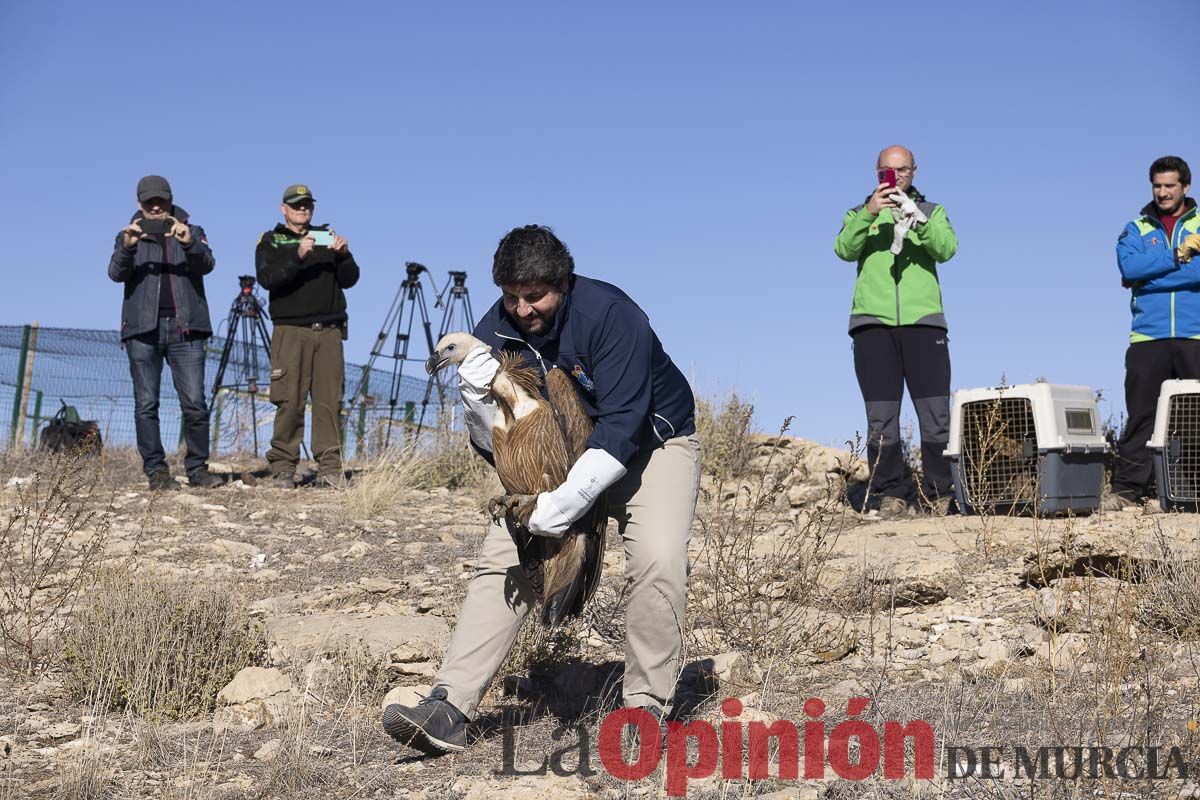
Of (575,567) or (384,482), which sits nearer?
(575,567)

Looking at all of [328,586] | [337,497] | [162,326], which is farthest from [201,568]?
[162,326]

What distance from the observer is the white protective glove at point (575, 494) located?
3803mm

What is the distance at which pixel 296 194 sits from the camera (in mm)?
9180

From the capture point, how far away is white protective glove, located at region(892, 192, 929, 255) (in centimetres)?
742

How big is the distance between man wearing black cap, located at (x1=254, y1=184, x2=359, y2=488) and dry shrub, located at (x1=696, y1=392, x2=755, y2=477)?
292cm

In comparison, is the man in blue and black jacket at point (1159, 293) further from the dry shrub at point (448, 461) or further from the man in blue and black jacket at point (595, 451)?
the dry shrub at point (448, 461)

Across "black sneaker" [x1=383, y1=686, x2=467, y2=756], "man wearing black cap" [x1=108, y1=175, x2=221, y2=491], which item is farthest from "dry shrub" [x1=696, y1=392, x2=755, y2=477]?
"black sneaker" [x1=383, y1=686, x2=467, y2=756]

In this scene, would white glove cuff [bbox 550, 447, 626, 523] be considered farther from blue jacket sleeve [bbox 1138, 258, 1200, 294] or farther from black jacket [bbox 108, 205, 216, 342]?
black jacket [bbox 108, 205, 216, 342]

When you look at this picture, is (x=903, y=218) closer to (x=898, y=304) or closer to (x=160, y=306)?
(x=898, y=304)

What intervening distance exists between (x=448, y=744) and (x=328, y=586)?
8.69 ft

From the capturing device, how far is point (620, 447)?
3877 millimetres

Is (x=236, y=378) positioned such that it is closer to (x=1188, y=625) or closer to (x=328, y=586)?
→ (x=328, y=586)

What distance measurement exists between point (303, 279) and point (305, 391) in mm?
842

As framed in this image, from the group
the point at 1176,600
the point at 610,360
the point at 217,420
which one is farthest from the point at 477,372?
the point at 217,420
